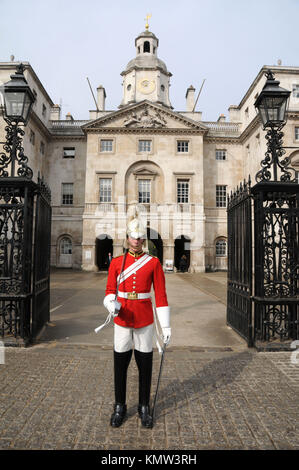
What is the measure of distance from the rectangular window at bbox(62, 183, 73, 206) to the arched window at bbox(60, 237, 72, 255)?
3.46 meters

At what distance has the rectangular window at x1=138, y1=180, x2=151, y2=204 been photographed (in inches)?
1131

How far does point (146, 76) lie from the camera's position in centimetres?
3394

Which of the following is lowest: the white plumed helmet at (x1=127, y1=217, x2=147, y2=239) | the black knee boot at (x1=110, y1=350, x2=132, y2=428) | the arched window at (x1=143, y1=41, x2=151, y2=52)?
the black knee boot at (x1=110, y1=350, x2=132, y2=428)

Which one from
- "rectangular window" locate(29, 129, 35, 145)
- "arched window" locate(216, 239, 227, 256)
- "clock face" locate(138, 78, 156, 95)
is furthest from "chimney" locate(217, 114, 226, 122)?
"rectangular window" locate(29, 129, 35, 145)

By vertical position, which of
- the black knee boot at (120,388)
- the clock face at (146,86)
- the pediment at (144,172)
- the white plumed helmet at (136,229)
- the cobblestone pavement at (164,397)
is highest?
the clock face at (146,86)

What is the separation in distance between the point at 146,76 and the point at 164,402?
35.7 meters

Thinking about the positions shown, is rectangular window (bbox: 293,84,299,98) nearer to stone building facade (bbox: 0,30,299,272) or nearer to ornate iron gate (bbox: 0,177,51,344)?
stone building facade (bbox: 0,30,299,272)

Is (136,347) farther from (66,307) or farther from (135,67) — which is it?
(135,67)

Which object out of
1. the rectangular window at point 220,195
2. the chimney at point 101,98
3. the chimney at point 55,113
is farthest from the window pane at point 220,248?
the chimney at point 55,113

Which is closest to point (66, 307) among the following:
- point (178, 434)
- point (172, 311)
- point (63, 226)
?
point (172, 311)

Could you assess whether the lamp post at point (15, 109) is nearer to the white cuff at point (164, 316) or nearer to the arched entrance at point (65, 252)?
the white cuff at point (164, 316)

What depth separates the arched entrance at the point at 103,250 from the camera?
28.6 meters

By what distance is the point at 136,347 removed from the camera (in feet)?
11.2

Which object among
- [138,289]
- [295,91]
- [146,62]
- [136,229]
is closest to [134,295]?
[138,289]
